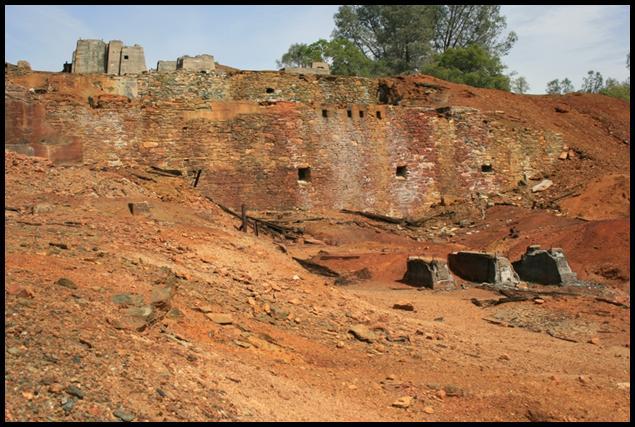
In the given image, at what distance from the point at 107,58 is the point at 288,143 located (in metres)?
9.88

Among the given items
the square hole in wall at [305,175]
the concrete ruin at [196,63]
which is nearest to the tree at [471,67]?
the concrete ruin at [196,63]

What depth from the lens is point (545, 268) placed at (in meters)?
12.8

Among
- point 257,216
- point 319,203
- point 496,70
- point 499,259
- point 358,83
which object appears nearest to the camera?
point 499,259

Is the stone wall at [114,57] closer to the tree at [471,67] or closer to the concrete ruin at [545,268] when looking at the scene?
the tree at [471,67]

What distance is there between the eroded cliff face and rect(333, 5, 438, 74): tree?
16.0m

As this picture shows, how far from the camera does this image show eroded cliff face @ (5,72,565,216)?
16.9 m

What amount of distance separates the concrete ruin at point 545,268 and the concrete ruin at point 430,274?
5.07 ft

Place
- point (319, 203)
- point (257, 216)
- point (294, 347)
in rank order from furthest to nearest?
point (319, 203), point (257, 216), point (294, 347)

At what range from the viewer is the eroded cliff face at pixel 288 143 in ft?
55.6

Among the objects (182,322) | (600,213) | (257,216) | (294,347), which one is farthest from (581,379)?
(600,213)

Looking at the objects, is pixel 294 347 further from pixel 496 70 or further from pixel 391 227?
pixel 496 70

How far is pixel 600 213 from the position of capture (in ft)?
63.6

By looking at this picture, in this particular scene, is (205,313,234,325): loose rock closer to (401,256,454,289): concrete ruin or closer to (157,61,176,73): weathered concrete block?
(401,256,454,289): concrete ruin

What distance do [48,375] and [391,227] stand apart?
1475 cm
